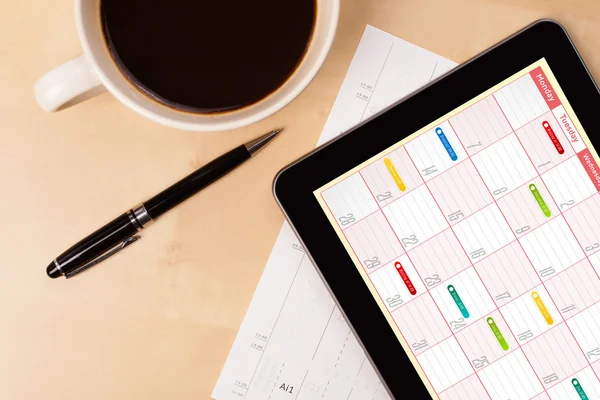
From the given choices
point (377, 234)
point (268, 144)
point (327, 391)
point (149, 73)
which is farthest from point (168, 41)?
point (327, 391)

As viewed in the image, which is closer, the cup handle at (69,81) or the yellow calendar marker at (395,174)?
the cup handle at (69,81)

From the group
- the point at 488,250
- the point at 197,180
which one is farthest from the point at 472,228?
the point at 197,180

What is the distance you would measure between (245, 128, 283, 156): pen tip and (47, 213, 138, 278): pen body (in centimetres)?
14

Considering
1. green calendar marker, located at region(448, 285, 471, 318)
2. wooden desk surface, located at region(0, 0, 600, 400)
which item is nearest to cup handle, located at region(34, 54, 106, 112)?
wooden desk surface, located at region(0, 0, 600, 400)

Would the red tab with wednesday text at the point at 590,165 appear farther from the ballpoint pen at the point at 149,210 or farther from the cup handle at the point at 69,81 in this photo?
the cup handle at the point at 69,81

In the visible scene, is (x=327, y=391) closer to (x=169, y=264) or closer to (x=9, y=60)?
(x=169, y=264)

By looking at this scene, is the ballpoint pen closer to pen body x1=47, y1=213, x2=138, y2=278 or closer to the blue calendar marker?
pen body x1=47, y1=213, x2=138, y2=278

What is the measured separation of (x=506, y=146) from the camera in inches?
20.7

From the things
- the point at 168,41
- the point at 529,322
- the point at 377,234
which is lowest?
the point at 529,322

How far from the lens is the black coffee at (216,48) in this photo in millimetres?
458

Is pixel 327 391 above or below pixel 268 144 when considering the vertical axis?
below

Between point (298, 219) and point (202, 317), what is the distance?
14 centimetres

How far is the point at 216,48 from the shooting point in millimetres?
466

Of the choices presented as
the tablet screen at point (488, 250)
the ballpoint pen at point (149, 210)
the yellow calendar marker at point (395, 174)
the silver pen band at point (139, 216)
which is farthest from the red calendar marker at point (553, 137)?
the silver pen band at point (139, 216)
